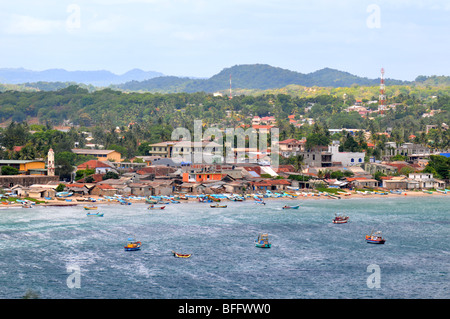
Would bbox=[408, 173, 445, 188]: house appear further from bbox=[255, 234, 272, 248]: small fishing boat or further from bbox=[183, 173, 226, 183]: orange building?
bbox=[255, 234, 272, 248]: small fishing boat

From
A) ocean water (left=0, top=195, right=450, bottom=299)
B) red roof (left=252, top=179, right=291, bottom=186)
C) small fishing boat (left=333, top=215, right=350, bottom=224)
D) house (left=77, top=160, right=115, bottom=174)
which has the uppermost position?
house (left=77, top=160, right=115, bottom=174)

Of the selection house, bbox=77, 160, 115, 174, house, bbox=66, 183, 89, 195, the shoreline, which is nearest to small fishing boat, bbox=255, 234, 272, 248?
the shoreline

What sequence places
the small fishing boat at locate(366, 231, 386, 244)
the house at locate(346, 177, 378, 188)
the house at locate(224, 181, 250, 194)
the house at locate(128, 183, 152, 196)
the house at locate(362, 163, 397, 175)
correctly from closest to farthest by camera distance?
the small fishing boat at locate(366, 231, 386, 244), the house at locate(128, 183, 152, 196), the house at locate(224, 181, 250, 194), the house at locate(346, 177, 378, 188), the house at locate(362, 163, 397, 175)

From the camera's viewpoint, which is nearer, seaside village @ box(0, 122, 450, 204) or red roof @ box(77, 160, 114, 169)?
seaside village @ box(0, 122, 450, 204)

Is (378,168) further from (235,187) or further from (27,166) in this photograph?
(27,166)

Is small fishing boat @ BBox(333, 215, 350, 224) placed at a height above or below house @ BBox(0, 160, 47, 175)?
below

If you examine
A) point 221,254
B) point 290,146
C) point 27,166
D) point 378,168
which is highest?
point 290,146

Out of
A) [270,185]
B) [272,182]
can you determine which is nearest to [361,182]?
[272,182]
